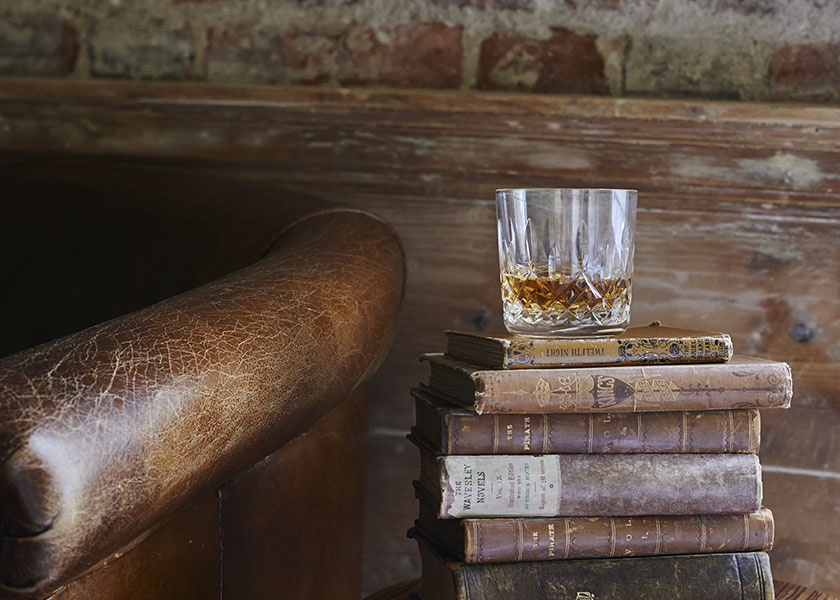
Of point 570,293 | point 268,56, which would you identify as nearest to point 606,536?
point 570,293

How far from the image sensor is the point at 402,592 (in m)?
0.89

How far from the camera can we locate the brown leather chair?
0.52m

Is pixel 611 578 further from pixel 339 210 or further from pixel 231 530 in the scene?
pixel 339 210

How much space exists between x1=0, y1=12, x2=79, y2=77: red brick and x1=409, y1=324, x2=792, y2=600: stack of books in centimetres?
98

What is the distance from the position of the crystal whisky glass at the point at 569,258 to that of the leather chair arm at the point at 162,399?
18 centimetres

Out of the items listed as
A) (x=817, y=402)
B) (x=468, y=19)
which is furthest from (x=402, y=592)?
(x=468, y=19)

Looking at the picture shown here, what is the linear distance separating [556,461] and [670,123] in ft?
1.95

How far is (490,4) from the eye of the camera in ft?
4.00

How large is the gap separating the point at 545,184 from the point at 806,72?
0.38 m

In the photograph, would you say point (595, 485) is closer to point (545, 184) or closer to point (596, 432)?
point (596, 432)

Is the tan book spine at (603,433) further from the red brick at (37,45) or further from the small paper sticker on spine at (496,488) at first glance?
the red brick at (37,45)

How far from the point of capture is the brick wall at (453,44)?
3.77 feet

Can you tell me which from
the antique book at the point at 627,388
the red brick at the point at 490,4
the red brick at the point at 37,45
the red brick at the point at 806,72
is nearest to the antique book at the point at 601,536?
the antique book at the point at 627,388

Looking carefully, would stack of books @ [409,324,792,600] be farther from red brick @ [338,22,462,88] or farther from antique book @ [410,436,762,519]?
red brick @ [338,22,462,88]
